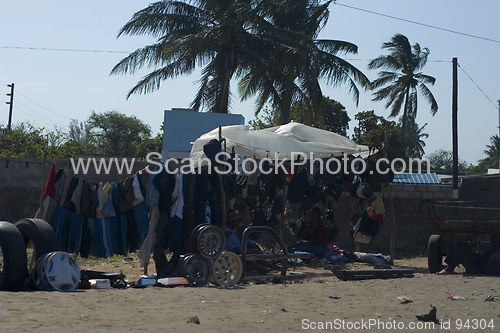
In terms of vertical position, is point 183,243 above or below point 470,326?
above

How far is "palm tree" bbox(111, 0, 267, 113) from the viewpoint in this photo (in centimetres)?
2752

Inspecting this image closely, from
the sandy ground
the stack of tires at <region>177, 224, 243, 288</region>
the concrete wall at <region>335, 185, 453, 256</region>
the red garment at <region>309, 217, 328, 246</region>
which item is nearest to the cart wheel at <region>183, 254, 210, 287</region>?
the stack of tires at <region>177, 224, 243, 288</region>

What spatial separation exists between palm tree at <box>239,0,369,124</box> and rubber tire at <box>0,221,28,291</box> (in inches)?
683

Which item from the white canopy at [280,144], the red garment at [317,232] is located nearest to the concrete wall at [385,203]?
the red garment at [317,232]

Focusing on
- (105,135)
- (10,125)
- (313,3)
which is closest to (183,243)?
(313,3)

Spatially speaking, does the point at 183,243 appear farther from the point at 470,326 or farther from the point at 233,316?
the point at 470,326

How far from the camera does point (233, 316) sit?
8859 mm

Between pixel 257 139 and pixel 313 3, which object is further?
pixel 313 3

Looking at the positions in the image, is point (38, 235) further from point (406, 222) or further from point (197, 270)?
point (406, 222)

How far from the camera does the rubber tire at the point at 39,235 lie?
11.1 metres

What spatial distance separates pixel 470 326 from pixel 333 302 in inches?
79.7

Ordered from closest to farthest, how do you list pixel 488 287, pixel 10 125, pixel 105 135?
pixel 488 287, pixel 10 125, pixel 105 135

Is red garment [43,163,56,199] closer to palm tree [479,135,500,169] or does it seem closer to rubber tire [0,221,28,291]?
rubber tire [0,221,28,291]

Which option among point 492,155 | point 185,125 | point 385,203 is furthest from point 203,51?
point 492,155
